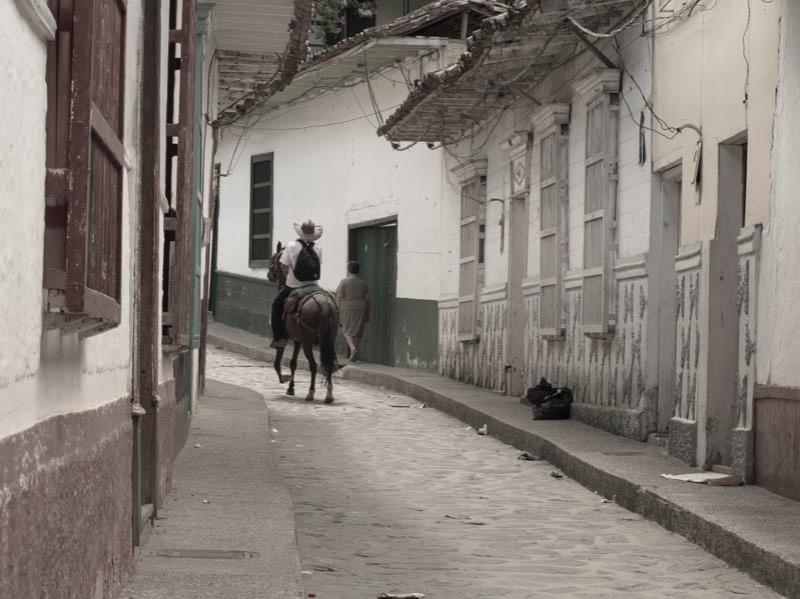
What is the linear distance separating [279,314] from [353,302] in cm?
407

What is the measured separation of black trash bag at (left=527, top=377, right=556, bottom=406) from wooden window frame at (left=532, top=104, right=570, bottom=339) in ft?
1.67

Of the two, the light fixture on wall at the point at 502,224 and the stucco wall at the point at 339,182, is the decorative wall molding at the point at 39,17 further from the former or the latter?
the stucco wall at the point at 339,182

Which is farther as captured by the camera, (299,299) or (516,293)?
(299,299)

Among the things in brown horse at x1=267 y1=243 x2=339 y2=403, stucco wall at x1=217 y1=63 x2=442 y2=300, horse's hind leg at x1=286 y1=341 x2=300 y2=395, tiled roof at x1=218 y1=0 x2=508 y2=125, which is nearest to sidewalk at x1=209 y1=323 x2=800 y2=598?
brown horse at x1=267 y1=243 x2=339 y2=403

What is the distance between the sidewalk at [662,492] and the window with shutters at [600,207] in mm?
1078

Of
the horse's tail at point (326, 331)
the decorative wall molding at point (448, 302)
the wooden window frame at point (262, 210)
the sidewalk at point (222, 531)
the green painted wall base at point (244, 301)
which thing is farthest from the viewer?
the green painted wall base at point (244, 301)

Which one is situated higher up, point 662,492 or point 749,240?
point 749,240

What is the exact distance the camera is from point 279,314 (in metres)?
18.5

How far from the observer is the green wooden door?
23.0 metres

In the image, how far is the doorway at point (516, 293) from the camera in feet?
56.0

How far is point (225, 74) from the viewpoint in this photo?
16.4 m

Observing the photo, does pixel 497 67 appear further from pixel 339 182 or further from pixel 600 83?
pixel 339 182

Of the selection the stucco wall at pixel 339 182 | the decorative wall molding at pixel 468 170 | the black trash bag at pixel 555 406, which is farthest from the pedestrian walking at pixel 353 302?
the black trash bag at pixel 555 406

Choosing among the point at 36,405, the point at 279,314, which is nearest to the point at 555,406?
the point at 279,314
